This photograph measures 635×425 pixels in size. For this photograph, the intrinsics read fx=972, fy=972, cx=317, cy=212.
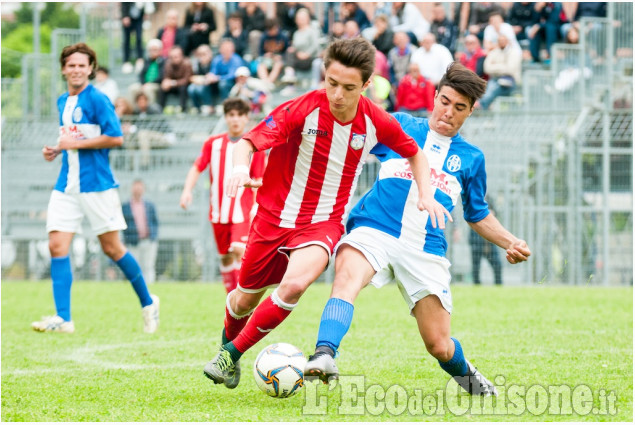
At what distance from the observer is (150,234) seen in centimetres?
1636

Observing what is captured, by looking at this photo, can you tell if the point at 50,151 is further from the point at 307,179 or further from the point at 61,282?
the point at 307,179

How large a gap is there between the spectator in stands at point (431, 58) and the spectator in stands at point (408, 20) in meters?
1.41

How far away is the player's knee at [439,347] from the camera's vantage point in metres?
5.73

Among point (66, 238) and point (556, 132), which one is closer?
point (66, 238)

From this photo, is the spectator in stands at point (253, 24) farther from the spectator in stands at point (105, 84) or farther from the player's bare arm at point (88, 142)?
the player's bare arm at point (88, 142)

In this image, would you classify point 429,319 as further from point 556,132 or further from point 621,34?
point 621,34

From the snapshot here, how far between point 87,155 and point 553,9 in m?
11.5

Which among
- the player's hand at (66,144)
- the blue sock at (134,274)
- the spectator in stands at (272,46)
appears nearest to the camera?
the player's hand at (66,144)

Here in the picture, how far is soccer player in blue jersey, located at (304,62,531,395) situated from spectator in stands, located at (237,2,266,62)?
1376cm

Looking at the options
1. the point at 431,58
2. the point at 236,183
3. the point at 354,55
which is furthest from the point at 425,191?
the point at 431,58

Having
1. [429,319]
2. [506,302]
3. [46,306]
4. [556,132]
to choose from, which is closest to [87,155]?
[46,306]

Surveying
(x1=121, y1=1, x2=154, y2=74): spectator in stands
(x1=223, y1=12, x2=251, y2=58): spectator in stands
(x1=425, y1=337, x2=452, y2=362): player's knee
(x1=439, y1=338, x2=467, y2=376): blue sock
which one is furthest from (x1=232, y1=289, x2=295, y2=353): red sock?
(x1=121, y1=1, x2=154, y2=74): spectator in stands

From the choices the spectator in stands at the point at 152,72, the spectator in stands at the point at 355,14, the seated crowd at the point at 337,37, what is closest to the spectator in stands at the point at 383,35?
the seated crowd at the point at 337,37

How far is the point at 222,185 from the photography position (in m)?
10.3
